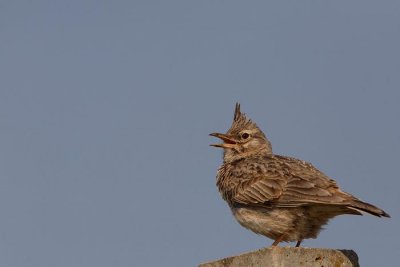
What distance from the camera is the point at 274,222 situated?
39.5ft

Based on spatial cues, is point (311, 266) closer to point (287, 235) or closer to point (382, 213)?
point (382, 213)

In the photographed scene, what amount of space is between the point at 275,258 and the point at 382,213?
2.56 metres

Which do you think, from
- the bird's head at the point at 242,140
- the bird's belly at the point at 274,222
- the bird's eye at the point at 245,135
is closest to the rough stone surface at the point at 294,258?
the bird's belly at the point at 274,222

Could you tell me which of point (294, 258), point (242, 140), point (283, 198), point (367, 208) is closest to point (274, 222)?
point (283, 198)

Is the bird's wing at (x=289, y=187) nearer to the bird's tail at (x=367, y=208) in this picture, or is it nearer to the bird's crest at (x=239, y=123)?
the bird's tail at (x=367, y=208)

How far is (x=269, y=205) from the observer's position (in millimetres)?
12242

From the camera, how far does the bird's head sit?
49.6ft

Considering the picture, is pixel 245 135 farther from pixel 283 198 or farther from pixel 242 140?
pixel 283 198

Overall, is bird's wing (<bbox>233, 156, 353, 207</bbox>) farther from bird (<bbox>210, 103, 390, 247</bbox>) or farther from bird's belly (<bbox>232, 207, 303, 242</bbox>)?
bird's belly (<bbox>232, 207, 303, 242</bbox>)

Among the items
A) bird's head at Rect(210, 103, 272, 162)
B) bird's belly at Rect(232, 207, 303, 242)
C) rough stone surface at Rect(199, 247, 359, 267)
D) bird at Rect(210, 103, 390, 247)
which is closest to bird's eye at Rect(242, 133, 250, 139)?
bird's head at Rect(210, 103, 272, 162)

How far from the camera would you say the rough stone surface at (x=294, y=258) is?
8.25 metres

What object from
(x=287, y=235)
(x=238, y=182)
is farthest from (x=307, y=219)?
(x=238, y=182)

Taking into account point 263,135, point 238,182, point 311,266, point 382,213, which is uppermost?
point 263,135

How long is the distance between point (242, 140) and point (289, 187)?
323 cm
